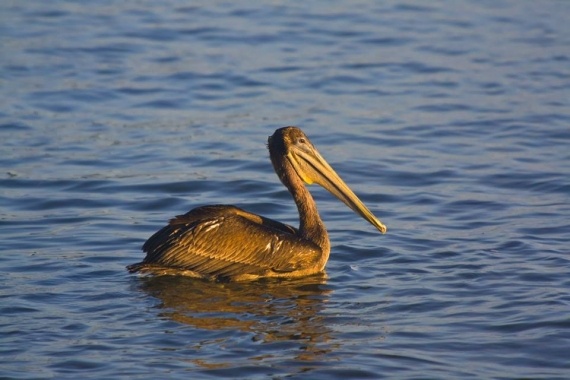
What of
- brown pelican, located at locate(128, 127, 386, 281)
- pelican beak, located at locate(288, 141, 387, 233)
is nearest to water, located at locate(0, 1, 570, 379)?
brown pelican, located at locate(128, 127, 386, 281)

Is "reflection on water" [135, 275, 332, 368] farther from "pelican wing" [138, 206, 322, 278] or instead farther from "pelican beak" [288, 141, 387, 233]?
"pelican beak" [288, 141, 387, 233]

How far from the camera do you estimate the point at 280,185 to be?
1187 centimetres

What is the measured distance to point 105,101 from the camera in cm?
1478

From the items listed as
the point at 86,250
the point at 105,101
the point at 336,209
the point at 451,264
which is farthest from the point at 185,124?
the point at 451,264

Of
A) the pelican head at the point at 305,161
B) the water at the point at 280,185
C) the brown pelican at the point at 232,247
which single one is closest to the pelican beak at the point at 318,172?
the pelican head at the point at 305,161

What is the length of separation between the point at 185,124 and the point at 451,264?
531cm

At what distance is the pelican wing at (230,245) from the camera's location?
9062 millimetres

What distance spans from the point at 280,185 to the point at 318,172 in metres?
2.01

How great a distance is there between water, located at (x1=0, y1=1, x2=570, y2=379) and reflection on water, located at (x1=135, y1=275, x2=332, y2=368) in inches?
1.0

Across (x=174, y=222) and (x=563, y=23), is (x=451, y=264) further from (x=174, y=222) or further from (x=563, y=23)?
(x=563, y=23)

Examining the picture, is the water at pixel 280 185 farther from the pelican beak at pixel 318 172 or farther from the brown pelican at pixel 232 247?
the pelican beak at pixel 318 172

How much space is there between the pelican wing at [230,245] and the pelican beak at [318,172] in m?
0.65

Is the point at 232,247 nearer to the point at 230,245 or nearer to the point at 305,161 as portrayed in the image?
the point at 230,245

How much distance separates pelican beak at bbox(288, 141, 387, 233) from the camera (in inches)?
386
